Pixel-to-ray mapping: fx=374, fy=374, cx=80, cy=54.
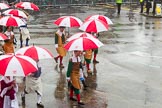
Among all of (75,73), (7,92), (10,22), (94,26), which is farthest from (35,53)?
(10,22)

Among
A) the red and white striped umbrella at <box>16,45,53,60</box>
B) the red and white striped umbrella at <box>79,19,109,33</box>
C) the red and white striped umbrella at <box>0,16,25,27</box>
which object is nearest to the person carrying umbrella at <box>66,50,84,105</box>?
the red and white striped umbrella at <box>16,45,53,60</box>

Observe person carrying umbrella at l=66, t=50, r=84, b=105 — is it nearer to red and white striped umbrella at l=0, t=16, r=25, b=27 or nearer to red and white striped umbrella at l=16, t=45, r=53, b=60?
red and white striped umbrella at l=16, t=45, r=53, b=60

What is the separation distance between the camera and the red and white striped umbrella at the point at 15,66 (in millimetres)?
7480

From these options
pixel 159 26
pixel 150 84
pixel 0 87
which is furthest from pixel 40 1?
pixel 0 87

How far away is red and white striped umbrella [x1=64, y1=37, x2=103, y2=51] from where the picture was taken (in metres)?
9.88

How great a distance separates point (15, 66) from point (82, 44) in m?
2.77

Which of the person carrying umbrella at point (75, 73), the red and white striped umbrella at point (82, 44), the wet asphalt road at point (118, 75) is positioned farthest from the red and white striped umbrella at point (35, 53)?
the wet asphalt road at point (118, 75)

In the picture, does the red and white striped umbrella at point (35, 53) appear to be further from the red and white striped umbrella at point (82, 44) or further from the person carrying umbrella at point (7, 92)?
the person carrying umbrella at point (7, 92)

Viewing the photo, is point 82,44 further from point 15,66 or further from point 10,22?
point 10,22

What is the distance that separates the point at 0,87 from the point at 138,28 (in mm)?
16987

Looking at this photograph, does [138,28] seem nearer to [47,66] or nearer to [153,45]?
[153,45]

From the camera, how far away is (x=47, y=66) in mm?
14320

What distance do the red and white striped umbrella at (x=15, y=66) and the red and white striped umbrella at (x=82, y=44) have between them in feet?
7.11

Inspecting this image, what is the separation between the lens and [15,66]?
7.58 m
